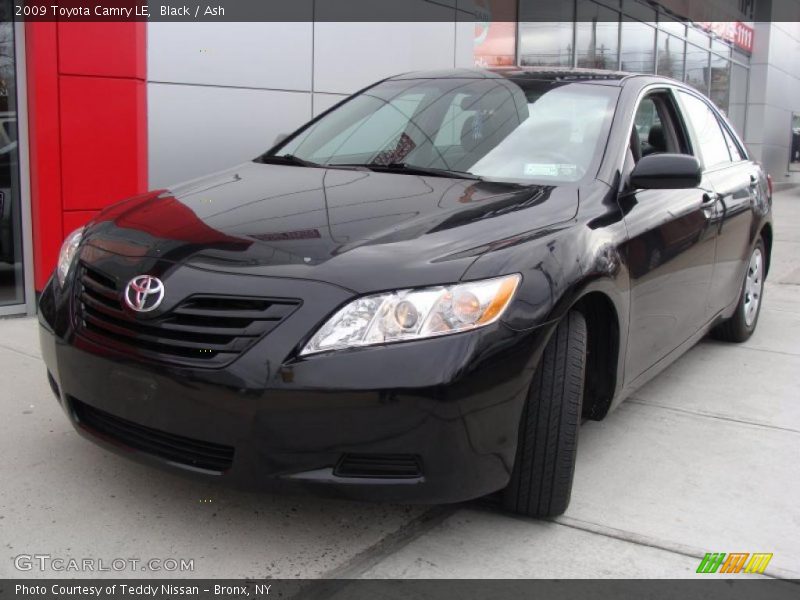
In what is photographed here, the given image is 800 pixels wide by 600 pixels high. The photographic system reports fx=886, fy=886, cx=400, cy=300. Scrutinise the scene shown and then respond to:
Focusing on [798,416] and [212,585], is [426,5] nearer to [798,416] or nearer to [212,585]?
[798,416]

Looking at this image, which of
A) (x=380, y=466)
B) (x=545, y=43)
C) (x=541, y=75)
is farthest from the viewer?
(x=545, y=43)

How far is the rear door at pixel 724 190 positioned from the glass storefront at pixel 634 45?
723 cm

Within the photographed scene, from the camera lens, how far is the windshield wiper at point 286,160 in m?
4.01

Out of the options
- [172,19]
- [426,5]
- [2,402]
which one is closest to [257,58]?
[172,19]

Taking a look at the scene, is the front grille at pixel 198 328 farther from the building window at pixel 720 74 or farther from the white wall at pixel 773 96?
the white wall at pixel 773 96

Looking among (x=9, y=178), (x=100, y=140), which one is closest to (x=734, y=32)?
(x=100, y=140)

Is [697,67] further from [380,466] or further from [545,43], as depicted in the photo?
[380,466]

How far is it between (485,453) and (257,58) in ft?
18.1

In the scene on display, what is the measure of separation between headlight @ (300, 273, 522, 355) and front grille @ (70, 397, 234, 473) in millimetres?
456

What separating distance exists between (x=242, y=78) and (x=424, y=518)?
508cm

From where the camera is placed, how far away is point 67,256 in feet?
10.8

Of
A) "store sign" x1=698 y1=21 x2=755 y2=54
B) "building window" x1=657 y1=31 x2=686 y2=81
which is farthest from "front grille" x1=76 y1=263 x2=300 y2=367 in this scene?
"store sign" x1=698 y1=21 x2=755 y2=54

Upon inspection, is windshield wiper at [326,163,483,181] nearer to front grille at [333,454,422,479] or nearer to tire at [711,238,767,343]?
front grille at [333,454,422,479]

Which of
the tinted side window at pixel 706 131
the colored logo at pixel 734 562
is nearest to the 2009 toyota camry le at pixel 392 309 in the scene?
the colored logo at pixel 734 562
